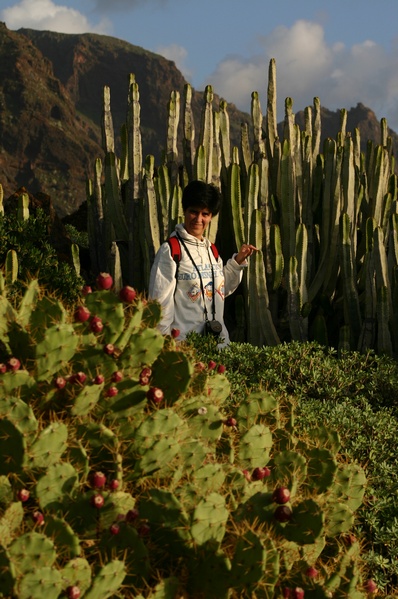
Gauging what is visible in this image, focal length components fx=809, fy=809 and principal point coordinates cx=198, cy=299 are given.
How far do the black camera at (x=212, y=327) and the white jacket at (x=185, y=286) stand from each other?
42 mm

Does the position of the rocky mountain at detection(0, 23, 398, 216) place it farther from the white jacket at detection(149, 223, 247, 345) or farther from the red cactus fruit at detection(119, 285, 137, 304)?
the red cactus fruit at detection(119, 285, 137, 304)

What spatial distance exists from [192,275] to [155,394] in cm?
276

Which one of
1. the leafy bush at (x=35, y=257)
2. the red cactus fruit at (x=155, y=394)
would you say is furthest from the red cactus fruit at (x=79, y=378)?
the leafy bush at (x=35, y=257)

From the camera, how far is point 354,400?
18.0 feet

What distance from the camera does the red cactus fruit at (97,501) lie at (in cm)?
258

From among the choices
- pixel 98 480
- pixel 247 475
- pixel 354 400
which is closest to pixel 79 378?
pixel 98 480

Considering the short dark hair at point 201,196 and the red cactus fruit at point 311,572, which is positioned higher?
the short dark hair at point 201,196

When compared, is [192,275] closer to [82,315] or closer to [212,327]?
[212,327]

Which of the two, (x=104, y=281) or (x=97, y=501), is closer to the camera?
(x=97, y=501)

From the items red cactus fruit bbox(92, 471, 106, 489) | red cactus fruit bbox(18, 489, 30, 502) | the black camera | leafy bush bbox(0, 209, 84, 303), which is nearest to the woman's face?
the black camera

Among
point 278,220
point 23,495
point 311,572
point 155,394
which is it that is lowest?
point 311,572

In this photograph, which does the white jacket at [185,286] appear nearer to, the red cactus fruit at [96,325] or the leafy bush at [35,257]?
the leafy bush at [35,257]

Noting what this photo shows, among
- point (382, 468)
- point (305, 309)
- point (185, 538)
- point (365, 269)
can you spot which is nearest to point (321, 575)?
point (185, 538)

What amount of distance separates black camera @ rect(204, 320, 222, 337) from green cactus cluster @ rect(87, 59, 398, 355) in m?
1.09
